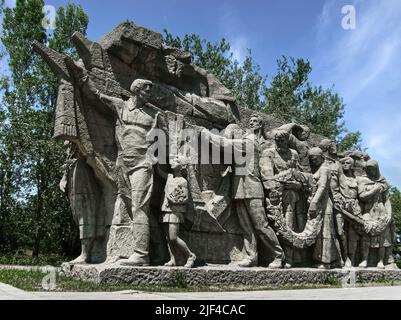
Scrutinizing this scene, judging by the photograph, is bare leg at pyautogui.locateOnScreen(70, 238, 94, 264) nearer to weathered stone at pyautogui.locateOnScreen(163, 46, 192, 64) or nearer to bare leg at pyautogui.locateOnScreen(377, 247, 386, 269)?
weathered stone at pyautogui.locateOnScreen(163, 46, 192, 64)

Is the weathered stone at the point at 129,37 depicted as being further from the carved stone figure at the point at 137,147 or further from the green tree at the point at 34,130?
the green tree at the point at 34,130

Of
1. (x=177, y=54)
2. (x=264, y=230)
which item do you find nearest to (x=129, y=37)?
(x=177, y=54)

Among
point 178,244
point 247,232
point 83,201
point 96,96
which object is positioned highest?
point 96,96

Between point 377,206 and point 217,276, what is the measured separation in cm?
520

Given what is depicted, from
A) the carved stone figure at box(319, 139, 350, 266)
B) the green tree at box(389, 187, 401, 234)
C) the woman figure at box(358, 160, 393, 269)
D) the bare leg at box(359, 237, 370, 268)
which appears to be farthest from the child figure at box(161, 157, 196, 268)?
the green tree at box(389, 187, 401, 234)

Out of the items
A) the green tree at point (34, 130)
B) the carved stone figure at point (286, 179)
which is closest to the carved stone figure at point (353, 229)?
the carved stone figure at point (286, 179)

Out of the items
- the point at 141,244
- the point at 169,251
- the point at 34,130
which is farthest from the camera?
the point at 34,130

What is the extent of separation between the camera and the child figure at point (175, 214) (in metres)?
8.21

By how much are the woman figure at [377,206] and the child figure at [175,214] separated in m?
5.19

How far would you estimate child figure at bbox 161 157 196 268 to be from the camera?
8.21 meters

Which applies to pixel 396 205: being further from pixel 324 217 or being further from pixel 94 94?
pixel 94 94

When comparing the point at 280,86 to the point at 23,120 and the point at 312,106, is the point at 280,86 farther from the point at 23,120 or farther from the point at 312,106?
the point at 23,120

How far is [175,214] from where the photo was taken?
8266 mm

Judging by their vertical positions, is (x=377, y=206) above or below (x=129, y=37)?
below
